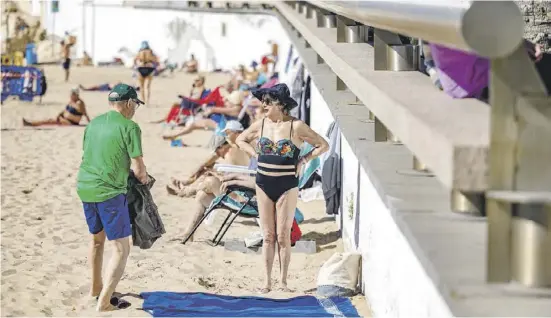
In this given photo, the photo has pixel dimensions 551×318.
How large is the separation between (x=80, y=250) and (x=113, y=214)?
1892 mm

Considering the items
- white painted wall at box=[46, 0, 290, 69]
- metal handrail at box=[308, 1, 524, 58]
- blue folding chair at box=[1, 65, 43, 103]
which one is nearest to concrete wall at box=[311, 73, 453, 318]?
metal handrail at box=[308, 1, 524, 58]

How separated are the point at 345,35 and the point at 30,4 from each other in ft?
142

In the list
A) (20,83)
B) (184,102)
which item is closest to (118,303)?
(184,102)

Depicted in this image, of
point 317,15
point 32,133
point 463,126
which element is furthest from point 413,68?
point 32,133

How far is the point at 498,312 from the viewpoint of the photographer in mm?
2055

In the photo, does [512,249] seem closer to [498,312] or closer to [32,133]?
[498,312]

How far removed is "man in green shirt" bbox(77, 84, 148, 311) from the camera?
5.61 meters

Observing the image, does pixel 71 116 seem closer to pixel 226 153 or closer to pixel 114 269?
pixel 226 153

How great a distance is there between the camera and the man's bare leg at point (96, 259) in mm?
5891

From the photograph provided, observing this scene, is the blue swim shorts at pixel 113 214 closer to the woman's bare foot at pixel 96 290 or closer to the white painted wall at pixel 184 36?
the woman's bare foot at pixel 96 290

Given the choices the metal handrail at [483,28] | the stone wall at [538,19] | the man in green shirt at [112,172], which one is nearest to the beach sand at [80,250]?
the man in green shirt at [112,172]

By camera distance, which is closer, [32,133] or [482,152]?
[482,152]

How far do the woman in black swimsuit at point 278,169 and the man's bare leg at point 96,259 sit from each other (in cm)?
109

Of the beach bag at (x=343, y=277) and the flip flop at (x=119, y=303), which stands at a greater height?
the beach bag at (x=343, y=277)
